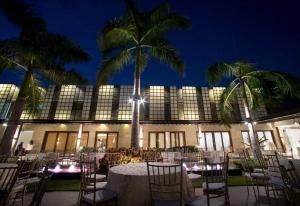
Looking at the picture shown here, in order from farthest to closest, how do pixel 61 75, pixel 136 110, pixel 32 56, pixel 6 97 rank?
pixel 6 97 → pixel 61 75 → pixel 136 110 → pixel 32 56

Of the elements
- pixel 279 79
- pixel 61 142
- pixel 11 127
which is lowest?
pixel 61 142

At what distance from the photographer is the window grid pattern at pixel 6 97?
14.9 meters

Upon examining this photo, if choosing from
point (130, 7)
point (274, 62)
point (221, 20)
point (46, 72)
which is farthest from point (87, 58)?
point (274, 62)

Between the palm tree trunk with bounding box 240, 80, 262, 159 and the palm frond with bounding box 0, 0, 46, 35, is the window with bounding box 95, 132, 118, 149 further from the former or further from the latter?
the palm frond with bounding box 0, 0, 46, 35

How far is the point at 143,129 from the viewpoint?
1466 centimetres

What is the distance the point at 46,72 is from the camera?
8648 millimetres

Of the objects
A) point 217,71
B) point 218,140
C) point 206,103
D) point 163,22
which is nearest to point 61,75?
point 163,22

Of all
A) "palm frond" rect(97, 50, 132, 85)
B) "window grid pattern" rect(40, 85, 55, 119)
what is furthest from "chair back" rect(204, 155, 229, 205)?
"window grid pattern" rect(40, 85, 55, 119)

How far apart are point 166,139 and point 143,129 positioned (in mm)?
2260

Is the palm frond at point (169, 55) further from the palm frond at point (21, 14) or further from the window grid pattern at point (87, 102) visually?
the window grid pattern at point (87, 102)

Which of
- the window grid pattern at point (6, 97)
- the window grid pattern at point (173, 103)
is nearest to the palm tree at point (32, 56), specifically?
the window grid pattern at point (6, 97)

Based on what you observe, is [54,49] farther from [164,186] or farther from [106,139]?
[106,139]

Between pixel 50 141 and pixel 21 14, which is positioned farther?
pixel 50 141

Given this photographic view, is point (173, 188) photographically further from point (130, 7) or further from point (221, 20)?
point (221, 20)
